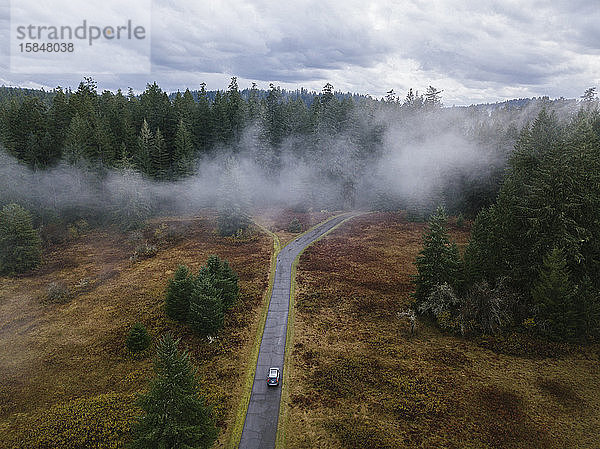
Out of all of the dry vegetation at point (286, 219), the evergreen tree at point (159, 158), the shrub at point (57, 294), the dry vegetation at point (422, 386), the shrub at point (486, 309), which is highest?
the evergreen tree at point (159, 158)

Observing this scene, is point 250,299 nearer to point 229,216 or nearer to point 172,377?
point 172,377

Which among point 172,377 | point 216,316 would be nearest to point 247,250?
point 216,316

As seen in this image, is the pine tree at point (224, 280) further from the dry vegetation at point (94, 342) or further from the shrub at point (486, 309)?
the shrub at point (486, 309)

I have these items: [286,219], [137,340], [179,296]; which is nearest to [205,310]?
[179,296]

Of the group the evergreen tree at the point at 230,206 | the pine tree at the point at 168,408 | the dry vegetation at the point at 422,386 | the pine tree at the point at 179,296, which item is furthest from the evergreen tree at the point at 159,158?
the pine tree at the point at 168,408

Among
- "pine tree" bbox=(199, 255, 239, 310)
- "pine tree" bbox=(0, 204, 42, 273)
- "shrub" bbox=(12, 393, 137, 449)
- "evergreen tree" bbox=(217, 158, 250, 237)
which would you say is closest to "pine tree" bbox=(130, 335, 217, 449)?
"shrub" bbox=(12, 393, 137, 449)

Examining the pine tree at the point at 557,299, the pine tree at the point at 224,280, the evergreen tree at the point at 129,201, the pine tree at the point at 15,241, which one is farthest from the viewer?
the evergreen tree at the point at 129,201

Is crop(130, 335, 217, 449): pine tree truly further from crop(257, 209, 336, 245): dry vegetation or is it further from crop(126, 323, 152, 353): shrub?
crop(257, 209, 336, 245): dry vegetation
